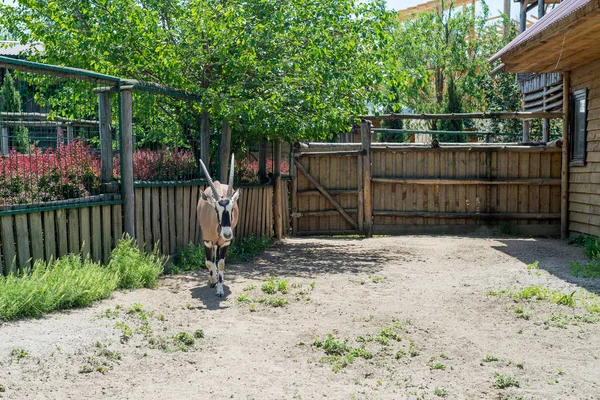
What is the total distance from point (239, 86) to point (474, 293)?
4780 millimetres

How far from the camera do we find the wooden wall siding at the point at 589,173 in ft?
38.0

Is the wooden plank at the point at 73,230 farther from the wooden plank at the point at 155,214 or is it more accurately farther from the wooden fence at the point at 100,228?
the wooden plank at the point at 155,214

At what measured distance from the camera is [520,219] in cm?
1384

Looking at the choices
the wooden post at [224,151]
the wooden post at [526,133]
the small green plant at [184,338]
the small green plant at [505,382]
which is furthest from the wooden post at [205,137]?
the wooden post at [526,133]

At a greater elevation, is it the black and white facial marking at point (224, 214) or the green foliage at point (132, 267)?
the black and white facial marking at point (224, 214)

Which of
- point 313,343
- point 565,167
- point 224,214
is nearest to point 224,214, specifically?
point 224,214

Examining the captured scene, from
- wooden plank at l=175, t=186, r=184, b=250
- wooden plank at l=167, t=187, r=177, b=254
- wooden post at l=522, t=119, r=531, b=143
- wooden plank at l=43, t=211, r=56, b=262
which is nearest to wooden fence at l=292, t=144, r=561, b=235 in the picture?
wooden post at l=522, t=119, r=531, b=143

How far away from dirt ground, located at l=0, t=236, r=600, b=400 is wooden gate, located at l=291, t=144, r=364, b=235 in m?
4.98

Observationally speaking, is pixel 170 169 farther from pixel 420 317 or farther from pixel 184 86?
pixel 420 317

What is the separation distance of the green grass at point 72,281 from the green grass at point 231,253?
806mm

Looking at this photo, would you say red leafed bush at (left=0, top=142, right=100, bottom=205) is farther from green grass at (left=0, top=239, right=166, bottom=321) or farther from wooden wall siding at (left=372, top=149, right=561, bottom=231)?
wooden wall siding at (left=372, top=149, right=561, bottom=231)

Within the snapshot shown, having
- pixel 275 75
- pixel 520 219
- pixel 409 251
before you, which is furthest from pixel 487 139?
pixel 275 75

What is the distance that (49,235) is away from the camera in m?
7.12

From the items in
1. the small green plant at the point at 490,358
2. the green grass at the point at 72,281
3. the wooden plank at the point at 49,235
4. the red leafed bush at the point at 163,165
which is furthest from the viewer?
the red leafed bush at the point at 163,165
